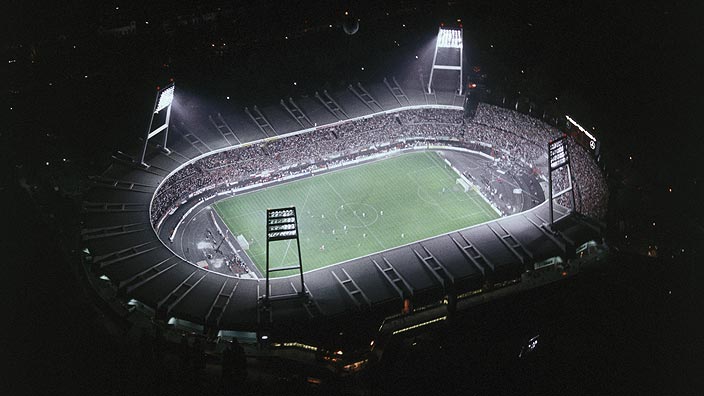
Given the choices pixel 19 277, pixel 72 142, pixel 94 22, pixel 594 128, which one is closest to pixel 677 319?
pixel 594 128

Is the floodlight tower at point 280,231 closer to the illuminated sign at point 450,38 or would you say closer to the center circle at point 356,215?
the center circle at point 356,215

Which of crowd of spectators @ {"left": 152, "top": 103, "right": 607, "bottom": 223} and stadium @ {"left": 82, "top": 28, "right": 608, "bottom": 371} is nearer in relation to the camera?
stadium @ {"left": 82, "top": 28, "right": 608, "bottom": 371}

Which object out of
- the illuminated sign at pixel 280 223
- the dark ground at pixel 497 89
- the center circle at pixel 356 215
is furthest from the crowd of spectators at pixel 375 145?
the illuminated sign at pixel 280 223

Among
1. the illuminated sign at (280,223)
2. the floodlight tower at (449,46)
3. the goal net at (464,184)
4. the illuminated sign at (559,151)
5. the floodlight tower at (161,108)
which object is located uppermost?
the floodlight tower at (449,46)

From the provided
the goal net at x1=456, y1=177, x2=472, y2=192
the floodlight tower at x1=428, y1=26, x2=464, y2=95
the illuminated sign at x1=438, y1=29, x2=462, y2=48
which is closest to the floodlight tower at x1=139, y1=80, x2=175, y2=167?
the floodlight tower at x1=428, y1=26, x2=464, y2=95

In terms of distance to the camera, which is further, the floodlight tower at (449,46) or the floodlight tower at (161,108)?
the floodlight tower at (449,46)

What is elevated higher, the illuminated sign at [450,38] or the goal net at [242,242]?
the illuminated sign at [450,38]

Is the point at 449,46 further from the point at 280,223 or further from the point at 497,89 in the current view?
the point at 280,223

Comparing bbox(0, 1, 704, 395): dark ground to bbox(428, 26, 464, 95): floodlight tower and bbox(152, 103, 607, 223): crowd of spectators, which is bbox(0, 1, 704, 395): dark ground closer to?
bbox(428, 26, 464, 95): floodlight tower
